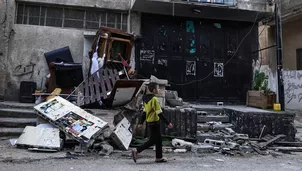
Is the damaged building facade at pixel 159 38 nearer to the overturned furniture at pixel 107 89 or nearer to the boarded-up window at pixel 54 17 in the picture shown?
the boarded-up window at pixel 54 17

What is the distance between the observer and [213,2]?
10.6 m

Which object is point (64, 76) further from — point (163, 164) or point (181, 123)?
point (163, 164)

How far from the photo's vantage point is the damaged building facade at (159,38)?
10.4 metres

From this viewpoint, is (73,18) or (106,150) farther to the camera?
(73,18)

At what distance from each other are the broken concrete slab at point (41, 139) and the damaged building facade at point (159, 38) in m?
4.39

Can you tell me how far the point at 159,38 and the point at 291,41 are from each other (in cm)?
1029

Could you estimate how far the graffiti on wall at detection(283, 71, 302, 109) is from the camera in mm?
14219

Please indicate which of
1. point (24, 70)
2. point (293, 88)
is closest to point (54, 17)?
point (24, 70)

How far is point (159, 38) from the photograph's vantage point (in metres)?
11.7

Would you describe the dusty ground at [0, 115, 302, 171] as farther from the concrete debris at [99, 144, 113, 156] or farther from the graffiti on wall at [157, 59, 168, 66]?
the graffiti on wall at [157, 59, 168, 66]

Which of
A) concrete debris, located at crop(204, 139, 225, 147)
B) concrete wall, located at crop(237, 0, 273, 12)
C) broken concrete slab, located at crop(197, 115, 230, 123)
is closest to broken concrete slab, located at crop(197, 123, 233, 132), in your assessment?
broken concrete slab, located at crop(197, 115, 230, 123)

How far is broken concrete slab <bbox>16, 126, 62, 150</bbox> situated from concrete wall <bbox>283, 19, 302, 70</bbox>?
609 inches

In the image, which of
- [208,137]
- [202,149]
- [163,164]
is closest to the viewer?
[163,164]

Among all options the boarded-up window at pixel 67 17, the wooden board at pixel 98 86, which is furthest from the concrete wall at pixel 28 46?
the wooden board at pixel 98 86
